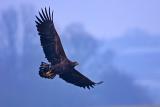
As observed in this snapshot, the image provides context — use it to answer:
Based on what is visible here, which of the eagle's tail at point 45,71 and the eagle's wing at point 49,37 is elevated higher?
the eagle's wing at point 49,37

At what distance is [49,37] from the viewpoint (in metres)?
11.2

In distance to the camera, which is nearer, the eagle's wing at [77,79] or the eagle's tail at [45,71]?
the eagle's tail at [45,71]

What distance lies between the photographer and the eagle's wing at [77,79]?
1138 cm

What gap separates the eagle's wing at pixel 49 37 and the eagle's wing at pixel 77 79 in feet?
0.90

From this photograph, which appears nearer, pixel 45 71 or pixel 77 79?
pixel 45 71

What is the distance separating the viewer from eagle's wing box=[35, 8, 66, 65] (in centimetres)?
1120

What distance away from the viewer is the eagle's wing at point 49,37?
1120 centimetres

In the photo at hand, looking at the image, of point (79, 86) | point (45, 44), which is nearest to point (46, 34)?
point (45, 44)

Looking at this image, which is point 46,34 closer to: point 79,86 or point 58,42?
point 58,42

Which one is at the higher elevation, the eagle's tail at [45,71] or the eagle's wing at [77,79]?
the eagle's wing at [77,79]

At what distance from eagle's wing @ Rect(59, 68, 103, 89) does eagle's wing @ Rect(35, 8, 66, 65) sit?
0.28 m

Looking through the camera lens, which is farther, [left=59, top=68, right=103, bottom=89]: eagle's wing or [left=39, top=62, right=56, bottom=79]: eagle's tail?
[left=59, top=68, right=103, bottom=89]: eagle's wing

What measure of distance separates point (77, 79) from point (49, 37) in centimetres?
73

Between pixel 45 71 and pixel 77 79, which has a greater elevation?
pixel 77 79
